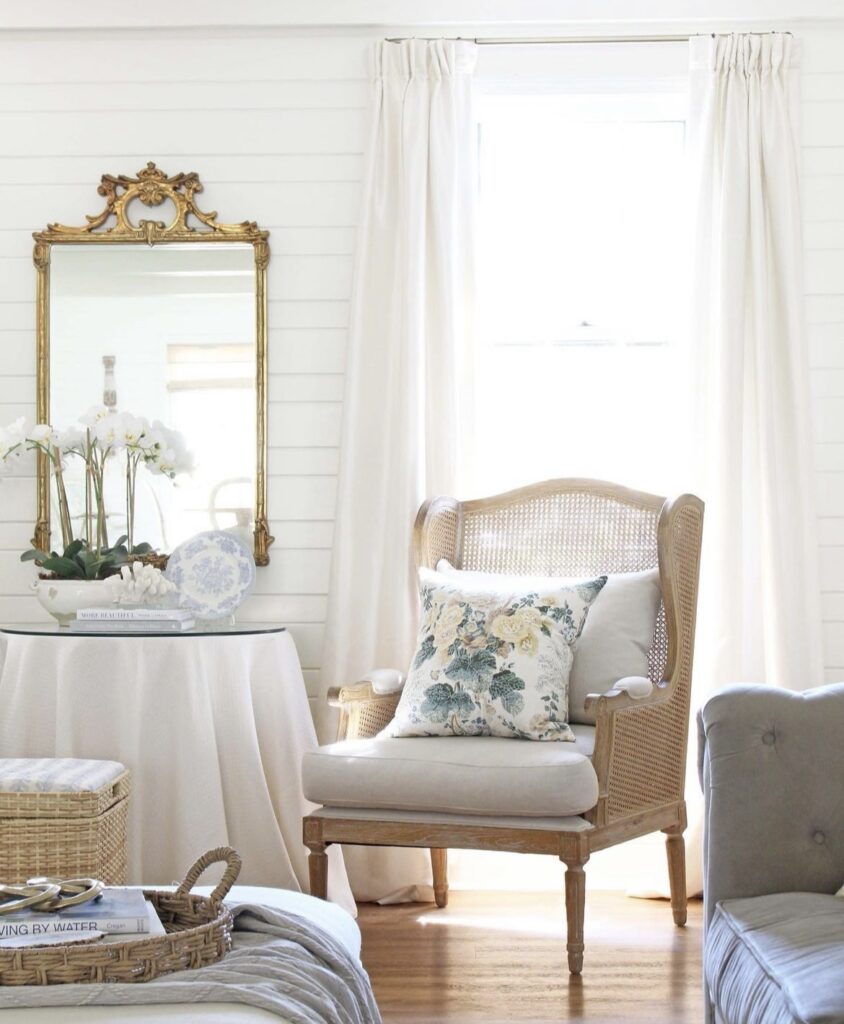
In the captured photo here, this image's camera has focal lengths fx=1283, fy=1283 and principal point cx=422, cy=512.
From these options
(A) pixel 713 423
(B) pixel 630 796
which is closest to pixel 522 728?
(B) pixel 630 796

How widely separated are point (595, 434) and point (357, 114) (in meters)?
1.23

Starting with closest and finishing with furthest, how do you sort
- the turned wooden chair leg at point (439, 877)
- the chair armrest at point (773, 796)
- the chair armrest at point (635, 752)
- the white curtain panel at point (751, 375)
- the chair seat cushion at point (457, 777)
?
1. the chair armrest at point (773, 796)
2. the chair seat cushion at point (457, 777)
3. the chair armrest at point (635, 752)
4. the turned wooden chair leg at point (439, 877)
5. the white curtain panel at point (751, 375)

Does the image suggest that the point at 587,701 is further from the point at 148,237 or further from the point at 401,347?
the point at 148,237

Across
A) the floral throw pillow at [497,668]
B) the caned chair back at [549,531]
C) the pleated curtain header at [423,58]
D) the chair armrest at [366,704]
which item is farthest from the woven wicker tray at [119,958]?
the pleated curtain header at [423,58]

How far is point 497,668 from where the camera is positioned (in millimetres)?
3104

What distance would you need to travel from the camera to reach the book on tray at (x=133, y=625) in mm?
3287

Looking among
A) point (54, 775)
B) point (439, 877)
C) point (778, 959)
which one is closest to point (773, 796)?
point (778, 959)

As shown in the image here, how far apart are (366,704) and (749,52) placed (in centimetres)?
222

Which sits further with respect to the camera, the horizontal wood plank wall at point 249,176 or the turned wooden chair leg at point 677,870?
the horizontal wood plank wall at point 249,176

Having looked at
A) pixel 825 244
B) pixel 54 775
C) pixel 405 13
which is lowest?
pixel 54 775

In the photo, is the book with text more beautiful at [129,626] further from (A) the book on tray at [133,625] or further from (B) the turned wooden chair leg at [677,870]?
(B) the turned wooden chair leg at [677,870]

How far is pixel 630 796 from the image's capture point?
3.11 metres

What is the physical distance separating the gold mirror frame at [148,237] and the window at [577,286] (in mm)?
681

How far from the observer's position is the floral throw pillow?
3072mm
